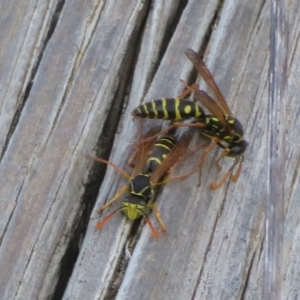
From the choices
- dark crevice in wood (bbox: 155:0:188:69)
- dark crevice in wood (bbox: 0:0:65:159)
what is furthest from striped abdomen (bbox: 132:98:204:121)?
dark crevice in wood (bbox: 0:0:65:159)

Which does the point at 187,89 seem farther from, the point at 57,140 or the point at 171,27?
the point at 57,140

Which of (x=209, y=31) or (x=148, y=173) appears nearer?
(x=148, y=173)

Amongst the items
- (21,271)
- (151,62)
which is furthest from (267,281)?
(151,62)

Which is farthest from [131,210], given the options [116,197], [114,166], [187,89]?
[187,89]

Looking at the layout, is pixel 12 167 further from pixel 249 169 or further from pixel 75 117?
pixel 249 169

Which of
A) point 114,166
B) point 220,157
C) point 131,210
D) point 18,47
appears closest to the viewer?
point 131,210

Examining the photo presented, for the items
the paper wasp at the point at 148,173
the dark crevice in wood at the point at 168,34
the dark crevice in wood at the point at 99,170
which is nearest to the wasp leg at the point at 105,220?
the paper wasp at the point at 148,173

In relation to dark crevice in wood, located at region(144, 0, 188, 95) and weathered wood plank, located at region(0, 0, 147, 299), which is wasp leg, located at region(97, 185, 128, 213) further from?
dark crevice in wood, located at region(144, 0, 188, 95)
